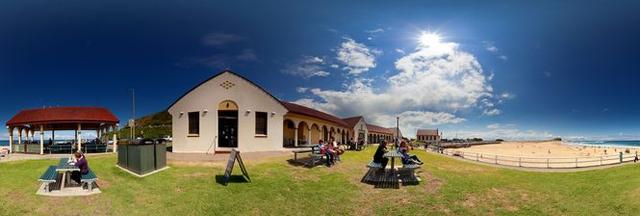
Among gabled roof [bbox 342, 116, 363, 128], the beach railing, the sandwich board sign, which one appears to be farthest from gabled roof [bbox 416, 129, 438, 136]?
the sandwich board sign

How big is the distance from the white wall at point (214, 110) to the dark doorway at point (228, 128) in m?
0.35

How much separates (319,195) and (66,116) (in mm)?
22481

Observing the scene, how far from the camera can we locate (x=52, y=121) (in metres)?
26.4

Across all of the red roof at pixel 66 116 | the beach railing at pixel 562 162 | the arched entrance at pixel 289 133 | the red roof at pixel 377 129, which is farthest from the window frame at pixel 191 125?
the red roof at pixel 377 129

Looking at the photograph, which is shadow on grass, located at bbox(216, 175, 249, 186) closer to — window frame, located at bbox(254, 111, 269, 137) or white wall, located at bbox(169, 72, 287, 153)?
white wall, located at bbox(169, 72, 287, 153)

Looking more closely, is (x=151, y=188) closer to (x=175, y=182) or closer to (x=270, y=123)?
(x=175, y=182)

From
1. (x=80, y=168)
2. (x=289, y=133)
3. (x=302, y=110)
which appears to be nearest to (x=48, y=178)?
(x=80, y=168)

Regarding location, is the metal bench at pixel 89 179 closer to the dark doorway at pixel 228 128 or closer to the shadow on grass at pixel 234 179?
the shadow on grass at pixel 234 179

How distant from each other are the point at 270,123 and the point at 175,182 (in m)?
13.7

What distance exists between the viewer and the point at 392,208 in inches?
436

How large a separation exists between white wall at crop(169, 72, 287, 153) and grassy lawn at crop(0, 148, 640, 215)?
9.52 meters

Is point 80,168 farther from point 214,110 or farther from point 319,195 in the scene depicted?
point 214,110

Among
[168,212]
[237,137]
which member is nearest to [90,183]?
[168,212]

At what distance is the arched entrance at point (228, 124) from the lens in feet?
84.6
